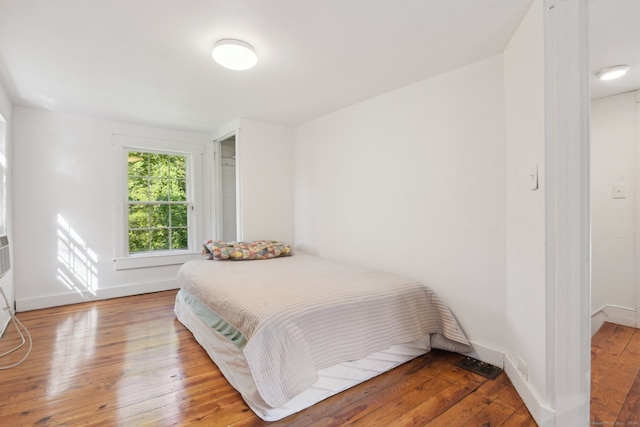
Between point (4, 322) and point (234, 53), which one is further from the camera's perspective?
point (4, 322)

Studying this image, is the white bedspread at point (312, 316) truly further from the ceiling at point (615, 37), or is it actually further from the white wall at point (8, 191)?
the ceiling at point (615, 37)

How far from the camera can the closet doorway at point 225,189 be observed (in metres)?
4.42

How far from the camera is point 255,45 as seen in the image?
202 centimetres

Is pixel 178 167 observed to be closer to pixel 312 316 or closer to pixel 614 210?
pixel 312 316

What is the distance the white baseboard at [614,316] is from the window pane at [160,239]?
4.78 metres

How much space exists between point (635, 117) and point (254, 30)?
10.6 feet

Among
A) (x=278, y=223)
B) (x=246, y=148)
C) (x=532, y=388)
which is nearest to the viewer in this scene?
(x=532, y=388)

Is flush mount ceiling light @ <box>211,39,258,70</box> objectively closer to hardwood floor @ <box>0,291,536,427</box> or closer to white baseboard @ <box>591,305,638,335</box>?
hardwood floor @ <box>0,291,536,427</box>

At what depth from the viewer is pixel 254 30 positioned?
1854 millimetres

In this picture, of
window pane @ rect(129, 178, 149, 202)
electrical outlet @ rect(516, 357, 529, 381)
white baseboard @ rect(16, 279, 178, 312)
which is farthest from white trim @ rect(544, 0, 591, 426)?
window pane @ rect(129, 178, 149, 202)

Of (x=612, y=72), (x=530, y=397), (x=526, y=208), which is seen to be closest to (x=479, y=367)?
(x=530, y=397)

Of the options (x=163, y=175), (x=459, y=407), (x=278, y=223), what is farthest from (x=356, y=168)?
(x=163, y=175)

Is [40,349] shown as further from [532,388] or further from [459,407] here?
[532,388]

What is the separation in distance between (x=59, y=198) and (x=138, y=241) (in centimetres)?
96
